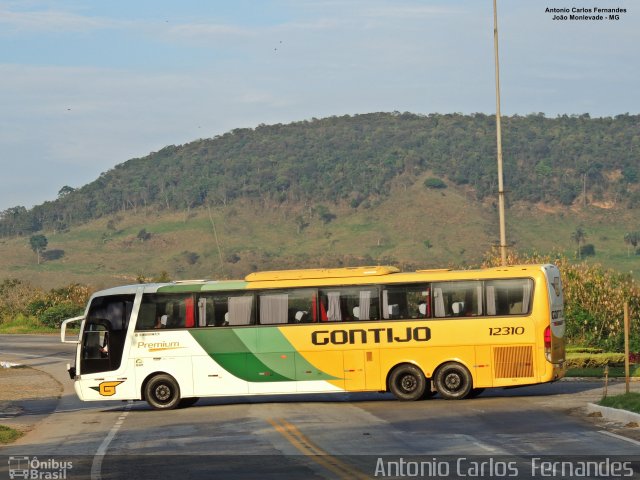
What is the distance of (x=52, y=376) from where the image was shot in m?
43.0

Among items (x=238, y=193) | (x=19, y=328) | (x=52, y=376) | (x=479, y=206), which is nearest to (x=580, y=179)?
(x=479, y=206)

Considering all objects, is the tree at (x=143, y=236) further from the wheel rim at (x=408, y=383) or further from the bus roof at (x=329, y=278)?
the wheel rim at (x=408, y=383)

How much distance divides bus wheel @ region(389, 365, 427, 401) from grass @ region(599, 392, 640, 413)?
5.17m

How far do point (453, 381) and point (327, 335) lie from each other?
10.8ft

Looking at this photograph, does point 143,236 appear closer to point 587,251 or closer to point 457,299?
point 587,251

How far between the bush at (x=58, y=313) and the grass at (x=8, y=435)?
4679 centimetres

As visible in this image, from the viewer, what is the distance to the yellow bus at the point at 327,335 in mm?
28500

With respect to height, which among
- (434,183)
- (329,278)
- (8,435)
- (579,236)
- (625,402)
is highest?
(434,183)

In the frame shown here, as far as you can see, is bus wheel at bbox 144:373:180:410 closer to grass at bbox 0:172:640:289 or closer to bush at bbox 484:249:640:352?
bush at bbox 484:249:640:352

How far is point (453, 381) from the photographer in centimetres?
2877

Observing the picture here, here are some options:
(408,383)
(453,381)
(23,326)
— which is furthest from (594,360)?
(23,326)

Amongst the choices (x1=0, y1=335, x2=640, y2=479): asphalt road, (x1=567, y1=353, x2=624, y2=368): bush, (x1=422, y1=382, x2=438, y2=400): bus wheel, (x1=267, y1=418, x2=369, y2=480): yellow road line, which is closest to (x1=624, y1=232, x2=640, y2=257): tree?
(x1=567, y1=353, x2=624, y2=368): bush

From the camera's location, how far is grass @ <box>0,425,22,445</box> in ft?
76.1

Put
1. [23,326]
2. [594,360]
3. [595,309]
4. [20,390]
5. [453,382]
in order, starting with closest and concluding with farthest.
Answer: [453,382]
[20,390]
[594,360]
[595,309]
[23,326]
